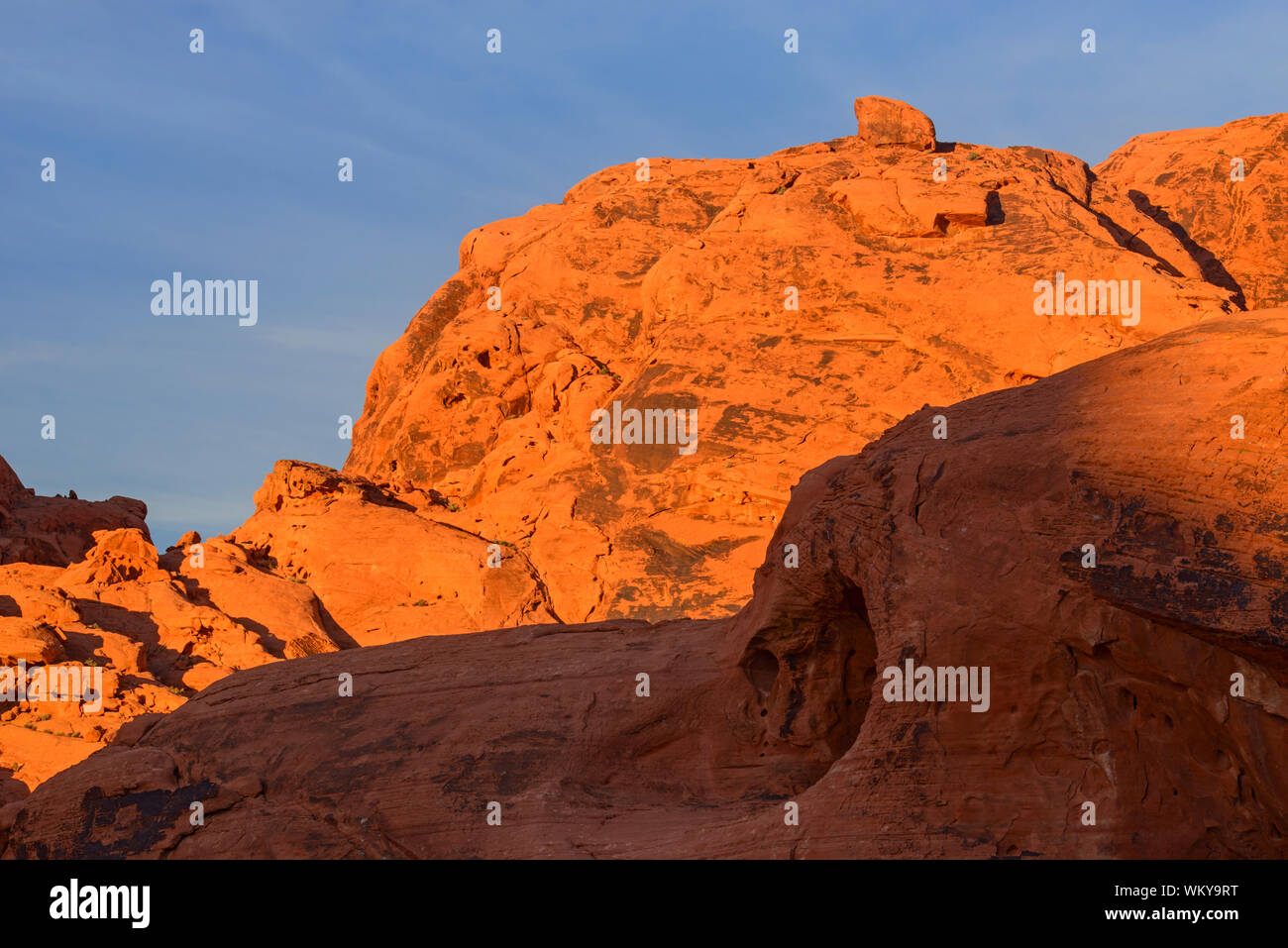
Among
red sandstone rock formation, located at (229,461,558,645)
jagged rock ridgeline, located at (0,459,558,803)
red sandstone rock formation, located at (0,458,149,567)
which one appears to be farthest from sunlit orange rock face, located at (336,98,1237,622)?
red sandstone rock formation, located at (0,458,149,567)

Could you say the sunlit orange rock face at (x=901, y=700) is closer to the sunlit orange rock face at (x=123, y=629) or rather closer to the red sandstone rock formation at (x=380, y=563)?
the sunlit orange rock face at (x=123, y=629)

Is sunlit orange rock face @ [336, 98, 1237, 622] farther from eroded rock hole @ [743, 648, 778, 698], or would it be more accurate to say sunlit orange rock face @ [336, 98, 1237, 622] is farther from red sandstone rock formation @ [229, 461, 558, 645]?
eroded rock hole @ [743, 648, 778, 698]

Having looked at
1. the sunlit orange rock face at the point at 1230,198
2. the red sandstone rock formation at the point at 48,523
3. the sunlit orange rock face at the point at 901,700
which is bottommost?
the sunlit orange rock face at the point at 901,700

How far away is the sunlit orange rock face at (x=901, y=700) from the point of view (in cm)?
561

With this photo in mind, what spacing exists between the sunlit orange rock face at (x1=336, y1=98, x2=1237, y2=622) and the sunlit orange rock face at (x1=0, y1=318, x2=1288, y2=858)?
11209mm

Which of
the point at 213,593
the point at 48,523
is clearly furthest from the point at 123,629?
the point at 48,523

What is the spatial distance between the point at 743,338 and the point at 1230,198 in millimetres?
12700

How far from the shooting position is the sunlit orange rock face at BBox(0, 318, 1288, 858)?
5.61 metres

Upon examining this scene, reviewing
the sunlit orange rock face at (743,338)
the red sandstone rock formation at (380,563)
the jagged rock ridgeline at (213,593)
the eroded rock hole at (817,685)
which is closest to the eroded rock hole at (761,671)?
the eroded rock hole at (817,685)

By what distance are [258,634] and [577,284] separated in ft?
39.1

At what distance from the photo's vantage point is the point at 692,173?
28.5 metres

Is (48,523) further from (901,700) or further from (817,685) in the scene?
(901,700)

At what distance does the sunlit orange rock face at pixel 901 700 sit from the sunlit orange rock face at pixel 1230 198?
62.3ft

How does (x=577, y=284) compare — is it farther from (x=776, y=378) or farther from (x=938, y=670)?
(x=938, y=670)
